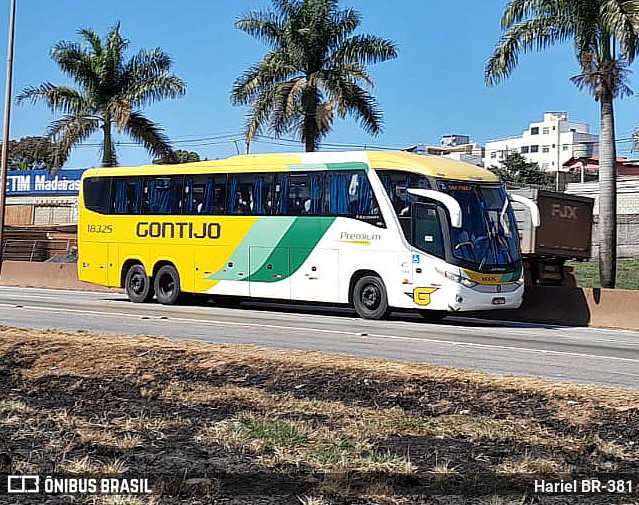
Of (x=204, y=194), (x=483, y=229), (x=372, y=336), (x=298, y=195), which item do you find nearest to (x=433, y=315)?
(x=483, y=229)

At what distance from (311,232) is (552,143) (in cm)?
13446

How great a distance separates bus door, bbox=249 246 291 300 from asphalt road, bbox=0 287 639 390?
52cm

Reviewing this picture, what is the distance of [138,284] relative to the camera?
2562 cm

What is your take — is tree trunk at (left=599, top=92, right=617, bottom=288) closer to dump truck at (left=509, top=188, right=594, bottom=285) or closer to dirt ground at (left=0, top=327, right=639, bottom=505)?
dump truck at (left=509, top=188, right=594, bottom=285)

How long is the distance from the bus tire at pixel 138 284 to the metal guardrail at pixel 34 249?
2691cm

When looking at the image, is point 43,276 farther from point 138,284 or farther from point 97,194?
point 138,284

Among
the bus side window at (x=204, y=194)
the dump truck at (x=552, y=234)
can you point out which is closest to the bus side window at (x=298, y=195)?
the bus side window at (x=204, y=194)

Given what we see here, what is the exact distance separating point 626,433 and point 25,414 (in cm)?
470

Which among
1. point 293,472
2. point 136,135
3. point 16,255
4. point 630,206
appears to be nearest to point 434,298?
point 293,472

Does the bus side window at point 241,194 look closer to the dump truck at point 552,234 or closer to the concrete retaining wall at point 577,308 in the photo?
the concrete retaining wall at point 577,308

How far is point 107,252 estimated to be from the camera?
1036 inches

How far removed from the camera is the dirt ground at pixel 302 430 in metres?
6.02

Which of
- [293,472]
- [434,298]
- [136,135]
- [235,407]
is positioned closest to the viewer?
[293,472]

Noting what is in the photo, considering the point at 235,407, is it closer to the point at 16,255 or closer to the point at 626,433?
the point at 626,433
